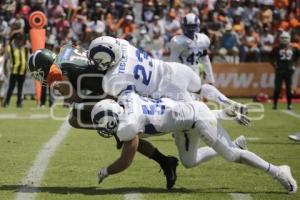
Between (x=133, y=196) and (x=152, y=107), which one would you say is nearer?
(x=133, y=196)

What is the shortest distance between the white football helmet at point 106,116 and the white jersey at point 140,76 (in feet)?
1.11

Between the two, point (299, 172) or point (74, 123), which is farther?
point (299, 172)

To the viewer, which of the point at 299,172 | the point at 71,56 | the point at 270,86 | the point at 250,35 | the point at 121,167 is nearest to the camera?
the point at 121,167

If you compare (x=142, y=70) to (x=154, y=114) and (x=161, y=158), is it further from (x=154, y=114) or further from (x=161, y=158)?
(x=161, y=158)

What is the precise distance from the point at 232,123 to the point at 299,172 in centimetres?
552

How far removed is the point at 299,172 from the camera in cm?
705

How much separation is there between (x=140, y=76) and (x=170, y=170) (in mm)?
836

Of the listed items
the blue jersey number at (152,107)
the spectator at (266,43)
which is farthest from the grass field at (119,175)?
the spectator at (266,43)

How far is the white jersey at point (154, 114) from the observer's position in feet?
18.8

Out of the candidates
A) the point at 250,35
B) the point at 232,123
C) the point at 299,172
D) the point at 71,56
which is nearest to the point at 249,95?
the point at 250,35

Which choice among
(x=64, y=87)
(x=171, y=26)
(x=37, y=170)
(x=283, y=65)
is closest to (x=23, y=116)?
(x=283, y=65)

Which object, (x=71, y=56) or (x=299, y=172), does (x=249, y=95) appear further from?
(x=71, y=56)

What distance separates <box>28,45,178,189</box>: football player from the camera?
20.1 ft

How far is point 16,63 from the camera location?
15.8 metres
